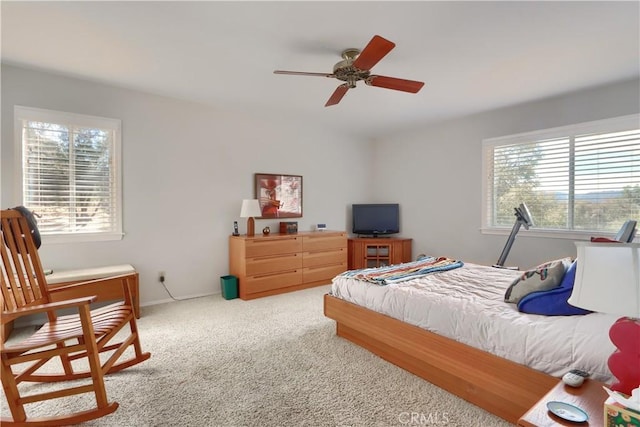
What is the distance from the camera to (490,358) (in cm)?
179

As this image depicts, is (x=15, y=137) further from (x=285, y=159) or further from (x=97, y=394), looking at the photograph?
(x=285, y=159)

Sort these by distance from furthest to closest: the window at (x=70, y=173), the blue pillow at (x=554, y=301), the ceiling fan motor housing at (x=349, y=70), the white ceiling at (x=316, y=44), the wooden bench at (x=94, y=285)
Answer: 1. the window at (x=70, y=173)
2. the wooden bench at (x=94, y=285)
3. the ceiling fan motor housing at (x=349, y=70)
4. the white ceiling at (x=316, y=44)
5. the blue pillow at (x=554, y=301)

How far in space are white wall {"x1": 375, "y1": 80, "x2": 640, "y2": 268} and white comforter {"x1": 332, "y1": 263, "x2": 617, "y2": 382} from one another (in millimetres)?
1712

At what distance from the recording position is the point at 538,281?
1950 mm

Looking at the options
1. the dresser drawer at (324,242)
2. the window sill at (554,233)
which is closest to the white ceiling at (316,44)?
the window sill at (554,233)

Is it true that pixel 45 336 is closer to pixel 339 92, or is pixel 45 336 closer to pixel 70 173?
pixel 70 173

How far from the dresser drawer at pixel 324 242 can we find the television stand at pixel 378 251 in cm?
42

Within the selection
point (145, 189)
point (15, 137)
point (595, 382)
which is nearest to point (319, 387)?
point (595, 382)

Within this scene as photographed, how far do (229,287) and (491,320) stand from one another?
3121 millimetres

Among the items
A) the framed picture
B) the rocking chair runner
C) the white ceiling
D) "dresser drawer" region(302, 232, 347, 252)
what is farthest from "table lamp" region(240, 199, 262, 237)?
the rocking chair runner

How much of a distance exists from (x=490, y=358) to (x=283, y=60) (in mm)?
2746

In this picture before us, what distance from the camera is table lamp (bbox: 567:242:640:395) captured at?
1.07m

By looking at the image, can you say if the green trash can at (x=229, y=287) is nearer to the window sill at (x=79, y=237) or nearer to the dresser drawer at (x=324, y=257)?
the dresser drawer at (x=324, y=257)

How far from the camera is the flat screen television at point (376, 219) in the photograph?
18.4 ft
